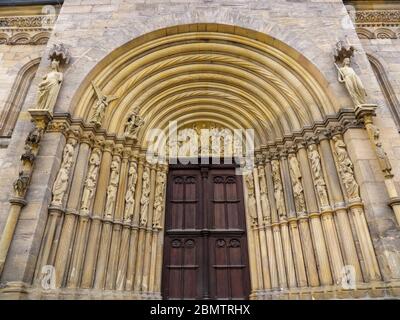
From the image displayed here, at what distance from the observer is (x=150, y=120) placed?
7.61 m

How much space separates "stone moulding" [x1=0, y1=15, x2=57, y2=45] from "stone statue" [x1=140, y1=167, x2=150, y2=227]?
5.72m

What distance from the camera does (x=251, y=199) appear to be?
23.1ft

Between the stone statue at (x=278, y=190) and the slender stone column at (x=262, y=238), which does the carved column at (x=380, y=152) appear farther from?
the slender stone column at (x=262, y=238)

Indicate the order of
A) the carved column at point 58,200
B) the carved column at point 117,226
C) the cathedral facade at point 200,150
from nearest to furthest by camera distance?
the carved column at point 58,200 → the cathedral facade at point 200,150 → the carved column at point 117,226

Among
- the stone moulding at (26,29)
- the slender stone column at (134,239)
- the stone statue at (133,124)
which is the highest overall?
the stone moulding at (26,29)

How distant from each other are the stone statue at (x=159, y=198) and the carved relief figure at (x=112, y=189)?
107 centimetres

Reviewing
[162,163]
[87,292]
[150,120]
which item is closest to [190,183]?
[162,163]

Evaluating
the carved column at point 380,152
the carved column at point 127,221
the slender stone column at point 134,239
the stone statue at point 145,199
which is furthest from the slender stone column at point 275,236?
the carved column at point 127,221

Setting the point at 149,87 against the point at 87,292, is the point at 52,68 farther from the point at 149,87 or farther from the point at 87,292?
the point at 87,292

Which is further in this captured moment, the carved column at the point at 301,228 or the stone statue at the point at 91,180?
the stone statue at the point at 91,180

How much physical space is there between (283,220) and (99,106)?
4954 mm

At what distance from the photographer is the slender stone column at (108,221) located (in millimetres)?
5613

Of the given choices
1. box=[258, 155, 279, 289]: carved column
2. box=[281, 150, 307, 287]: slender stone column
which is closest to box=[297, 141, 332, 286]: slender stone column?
box=[281, 150, 307, 287]: slender stone column

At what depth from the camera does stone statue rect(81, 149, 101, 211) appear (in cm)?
585
